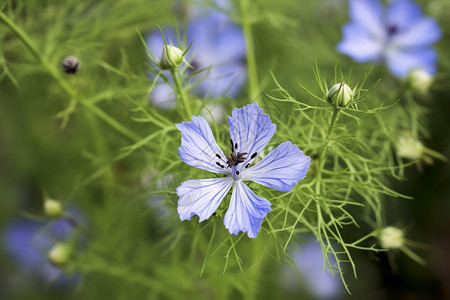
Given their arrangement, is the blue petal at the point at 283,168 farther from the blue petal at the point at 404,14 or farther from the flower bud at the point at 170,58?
the blue petal at the point at 404,14

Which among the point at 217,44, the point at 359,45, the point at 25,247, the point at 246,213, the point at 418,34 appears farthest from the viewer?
the point at 25,247

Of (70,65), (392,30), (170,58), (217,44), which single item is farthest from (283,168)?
(217,44)

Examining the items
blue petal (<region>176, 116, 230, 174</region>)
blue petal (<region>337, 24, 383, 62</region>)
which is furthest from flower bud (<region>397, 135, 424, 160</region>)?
blue petal (<region>176, 116, 230, 174</region>)

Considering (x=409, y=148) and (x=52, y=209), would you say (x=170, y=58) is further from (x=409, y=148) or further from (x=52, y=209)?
(x=409, y=148)

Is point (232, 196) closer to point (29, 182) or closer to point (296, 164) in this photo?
point (296, 164)

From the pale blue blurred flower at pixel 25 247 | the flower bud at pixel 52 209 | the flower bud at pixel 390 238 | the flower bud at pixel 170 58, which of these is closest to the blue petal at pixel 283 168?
the flower bud at pixel 170 58

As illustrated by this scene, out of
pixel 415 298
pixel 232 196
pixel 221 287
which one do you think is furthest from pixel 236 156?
pixel 415 298
